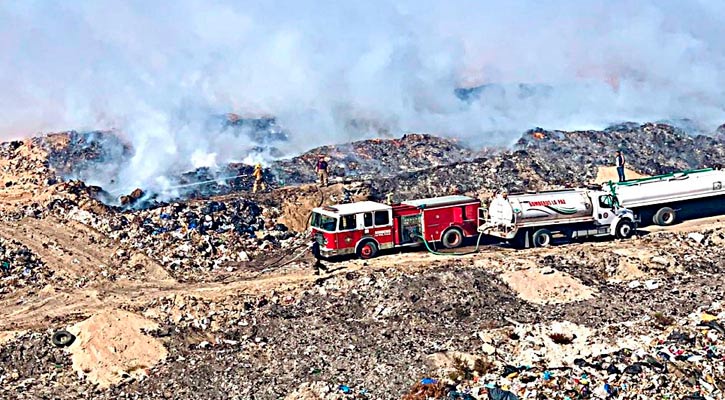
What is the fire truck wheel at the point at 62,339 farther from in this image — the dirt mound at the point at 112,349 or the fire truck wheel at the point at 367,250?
the fire truck wheel at the point at 367,250

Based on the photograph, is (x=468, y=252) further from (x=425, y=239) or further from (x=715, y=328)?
(x=715, y=328)

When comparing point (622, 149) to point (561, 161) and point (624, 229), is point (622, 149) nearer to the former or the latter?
point (561, 161)

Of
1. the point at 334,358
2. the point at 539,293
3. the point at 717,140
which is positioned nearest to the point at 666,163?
the point at 717,140

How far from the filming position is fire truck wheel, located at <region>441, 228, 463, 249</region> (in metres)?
23.1

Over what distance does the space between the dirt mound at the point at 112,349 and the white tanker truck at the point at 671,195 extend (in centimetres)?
1554

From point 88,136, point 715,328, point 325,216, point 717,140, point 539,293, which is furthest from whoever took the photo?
point 717,140

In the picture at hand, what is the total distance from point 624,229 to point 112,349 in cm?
1583

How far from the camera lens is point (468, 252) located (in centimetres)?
2305

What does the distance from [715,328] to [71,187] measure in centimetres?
2231

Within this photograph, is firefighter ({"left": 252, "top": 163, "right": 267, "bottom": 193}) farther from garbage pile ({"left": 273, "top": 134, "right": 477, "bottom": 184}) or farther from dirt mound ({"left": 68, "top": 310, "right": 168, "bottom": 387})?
dirt mound ({"left": 68, "top": 310, "right": 168, "bottom": 387})

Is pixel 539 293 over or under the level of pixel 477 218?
under

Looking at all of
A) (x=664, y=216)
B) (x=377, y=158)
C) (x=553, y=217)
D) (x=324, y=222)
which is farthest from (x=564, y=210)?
(x=377, y=158)

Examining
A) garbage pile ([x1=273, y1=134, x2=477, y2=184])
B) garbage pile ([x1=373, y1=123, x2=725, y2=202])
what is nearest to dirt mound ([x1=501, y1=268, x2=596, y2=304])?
garbage pile ([x1=373, y1=123, x2=725, y2=202])

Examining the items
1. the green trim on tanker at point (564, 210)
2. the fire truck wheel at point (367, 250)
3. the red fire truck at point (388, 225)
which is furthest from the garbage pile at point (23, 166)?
the green trim on tanker at point (564, 210)
